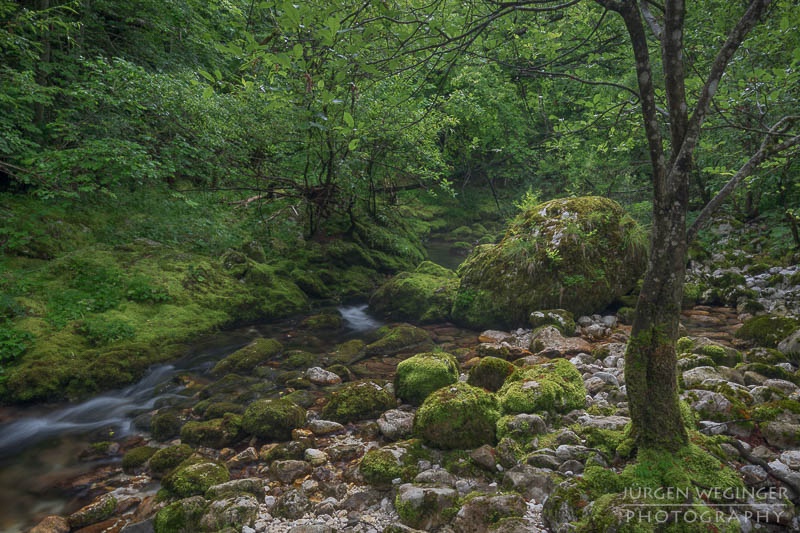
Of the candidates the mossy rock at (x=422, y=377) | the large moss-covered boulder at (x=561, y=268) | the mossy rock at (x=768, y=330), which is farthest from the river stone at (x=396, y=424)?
the mossy rock at (x=768, y=330)

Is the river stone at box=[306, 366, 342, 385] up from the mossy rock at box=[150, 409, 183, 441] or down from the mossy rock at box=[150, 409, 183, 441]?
up

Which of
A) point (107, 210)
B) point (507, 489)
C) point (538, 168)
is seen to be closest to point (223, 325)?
point (107, 210)

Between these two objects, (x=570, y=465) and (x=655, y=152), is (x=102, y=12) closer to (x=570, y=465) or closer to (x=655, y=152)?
(x=655, y=152)

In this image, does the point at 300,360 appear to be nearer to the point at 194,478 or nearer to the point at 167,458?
the point at 167,458

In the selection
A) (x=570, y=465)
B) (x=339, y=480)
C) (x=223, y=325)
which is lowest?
(x=339, y=480)

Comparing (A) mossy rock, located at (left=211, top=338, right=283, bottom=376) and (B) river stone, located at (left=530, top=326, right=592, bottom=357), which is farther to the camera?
(A) mossy rock, located at (left=211, top=338, right=283, bottom=376)

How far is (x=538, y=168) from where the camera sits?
Result: 21.1 metres

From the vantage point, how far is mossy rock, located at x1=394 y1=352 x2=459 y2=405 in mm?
5898

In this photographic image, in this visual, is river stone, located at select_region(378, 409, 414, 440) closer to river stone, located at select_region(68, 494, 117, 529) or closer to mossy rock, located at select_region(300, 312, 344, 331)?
river stone, located at select_region(68, 494, 117, 529)

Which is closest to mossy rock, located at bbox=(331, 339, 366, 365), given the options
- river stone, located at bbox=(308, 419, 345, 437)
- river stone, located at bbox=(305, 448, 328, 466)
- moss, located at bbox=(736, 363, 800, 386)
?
river stone, located at bbox=(308, 419, 345, 437)

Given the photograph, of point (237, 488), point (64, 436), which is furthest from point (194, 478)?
point (64, 436)

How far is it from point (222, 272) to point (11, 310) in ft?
13.0

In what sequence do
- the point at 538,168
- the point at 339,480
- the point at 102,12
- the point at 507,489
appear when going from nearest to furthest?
the point at 507,489, the point at 339,480, the point at 102,12, the point at 538,168

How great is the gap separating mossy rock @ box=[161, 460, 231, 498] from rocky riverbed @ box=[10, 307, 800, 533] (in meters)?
0.01
